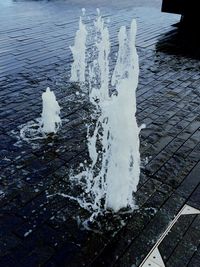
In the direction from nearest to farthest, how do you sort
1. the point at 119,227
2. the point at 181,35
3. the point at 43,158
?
the point at 119,227 < the point at 43,158 < the point at 181,35

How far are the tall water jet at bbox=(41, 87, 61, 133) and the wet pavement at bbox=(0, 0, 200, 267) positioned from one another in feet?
0.64

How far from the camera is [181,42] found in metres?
11.8

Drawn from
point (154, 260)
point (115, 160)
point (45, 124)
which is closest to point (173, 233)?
point (154, 260)

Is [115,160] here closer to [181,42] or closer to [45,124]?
[45,124]

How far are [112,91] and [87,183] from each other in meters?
3.51

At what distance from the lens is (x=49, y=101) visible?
6.27 meters

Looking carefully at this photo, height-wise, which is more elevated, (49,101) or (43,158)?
(49,101)

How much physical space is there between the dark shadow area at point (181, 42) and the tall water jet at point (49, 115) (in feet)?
19.3

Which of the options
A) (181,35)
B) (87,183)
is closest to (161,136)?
(87,183)

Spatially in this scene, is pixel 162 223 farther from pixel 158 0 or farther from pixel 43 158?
pixel 158 0

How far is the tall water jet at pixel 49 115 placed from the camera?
6.16 meters

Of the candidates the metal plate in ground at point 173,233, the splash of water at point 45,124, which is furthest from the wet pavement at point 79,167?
the splash of water at point 45,124

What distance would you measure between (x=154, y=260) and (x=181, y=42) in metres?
9.70

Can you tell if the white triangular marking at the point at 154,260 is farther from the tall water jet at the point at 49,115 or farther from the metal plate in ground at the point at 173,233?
the tall water jet at the point at 49,115
